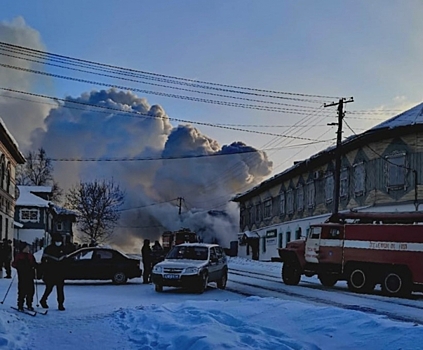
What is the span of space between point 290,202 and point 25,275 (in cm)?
4375

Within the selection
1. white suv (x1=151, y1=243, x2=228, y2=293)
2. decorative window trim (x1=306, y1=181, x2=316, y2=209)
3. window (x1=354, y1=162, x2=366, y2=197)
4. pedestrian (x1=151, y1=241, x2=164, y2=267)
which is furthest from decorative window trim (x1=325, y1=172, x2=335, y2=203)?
white suv (x1=151, y1=243, x2=228, y2=293)

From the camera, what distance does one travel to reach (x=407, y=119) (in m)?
36.2

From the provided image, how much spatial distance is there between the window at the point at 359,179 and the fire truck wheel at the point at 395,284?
18381 mm

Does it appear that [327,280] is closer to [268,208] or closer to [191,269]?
[191,269]

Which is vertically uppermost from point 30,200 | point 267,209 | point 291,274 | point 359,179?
point 359,179

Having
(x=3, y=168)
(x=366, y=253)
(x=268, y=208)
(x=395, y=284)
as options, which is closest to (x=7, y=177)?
(x=3, y=168)

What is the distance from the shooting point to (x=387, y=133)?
3712 centimetres

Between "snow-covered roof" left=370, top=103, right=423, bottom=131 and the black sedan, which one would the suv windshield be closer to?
the black sedan

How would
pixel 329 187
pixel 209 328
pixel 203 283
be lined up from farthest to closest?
pixel 329 187
pixel 203 283
pixel 209 328

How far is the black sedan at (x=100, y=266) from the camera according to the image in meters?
23.6

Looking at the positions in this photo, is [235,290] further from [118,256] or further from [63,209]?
[63,209]

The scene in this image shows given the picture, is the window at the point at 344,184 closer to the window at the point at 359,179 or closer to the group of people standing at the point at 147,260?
the window at the point at 359,179

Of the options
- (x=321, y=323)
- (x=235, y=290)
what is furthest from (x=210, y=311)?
(x=235, y=290)

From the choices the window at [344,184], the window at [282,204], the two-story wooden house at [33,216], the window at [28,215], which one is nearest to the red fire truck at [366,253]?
the window at [344,184]
